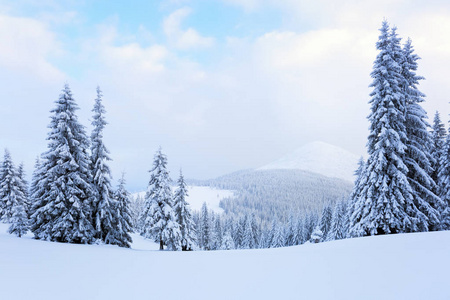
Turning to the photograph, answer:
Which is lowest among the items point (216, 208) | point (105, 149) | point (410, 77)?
point (216, 208)

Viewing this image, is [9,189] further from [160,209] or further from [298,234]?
[298,234]

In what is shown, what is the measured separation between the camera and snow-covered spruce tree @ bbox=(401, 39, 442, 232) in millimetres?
15555

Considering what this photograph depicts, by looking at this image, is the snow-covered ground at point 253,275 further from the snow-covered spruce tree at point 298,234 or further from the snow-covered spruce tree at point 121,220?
the snow-covered spruce tree at point 298,234

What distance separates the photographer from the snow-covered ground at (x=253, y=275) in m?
4.76

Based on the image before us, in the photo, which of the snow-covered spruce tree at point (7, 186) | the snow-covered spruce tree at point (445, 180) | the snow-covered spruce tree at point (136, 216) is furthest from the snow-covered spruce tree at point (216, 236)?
the snow-covered spruce tree at point (445, 180)

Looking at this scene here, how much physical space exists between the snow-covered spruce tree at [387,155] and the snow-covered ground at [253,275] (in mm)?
7661

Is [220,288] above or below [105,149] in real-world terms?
below

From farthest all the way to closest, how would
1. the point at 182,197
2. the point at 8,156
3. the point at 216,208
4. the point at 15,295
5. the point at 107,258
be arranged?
the point at 216,208 → the point at 8,156 → the point at 182,197 → the point at 107,258 → the point at 15,295

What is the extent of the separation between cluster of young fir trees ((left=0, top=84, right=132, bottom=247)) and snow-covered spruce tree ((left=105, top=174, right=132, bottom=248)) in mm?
92

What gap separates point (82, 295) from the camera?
5.10 metres

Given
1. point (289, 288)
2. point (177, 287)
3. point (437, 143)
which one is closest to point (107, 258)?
point (177, 287)

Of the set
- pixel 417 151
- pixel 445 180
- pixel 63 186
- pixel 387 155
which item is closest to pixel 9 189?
pixel 63 186

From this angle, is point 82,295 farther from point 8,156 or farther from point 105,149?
point 8,156

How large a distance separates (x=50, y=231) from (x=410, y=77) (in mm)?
28906
